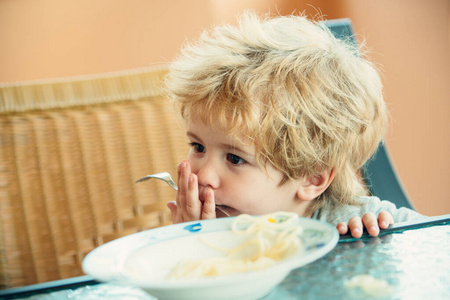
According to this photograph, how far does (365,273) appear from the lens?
0.54m

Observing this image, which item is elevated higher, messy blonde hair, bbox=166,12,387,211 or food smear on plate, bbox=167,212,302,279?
messy blonde hair, bbox=166,12,387,211

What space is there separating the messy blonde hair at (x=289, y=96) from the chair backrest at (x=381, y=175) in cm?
26

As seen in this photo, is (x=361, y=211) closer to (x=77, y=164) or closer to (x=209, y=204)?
(x=209, y=204)

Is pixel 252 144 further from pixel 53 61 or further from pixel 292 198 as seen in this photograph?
pixel 53 61

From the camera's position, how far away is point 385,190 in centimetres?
130

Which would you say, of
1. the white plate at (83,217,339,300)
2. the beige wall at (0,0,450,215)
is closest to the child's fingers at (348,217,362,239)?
the white plate at (83,217,339,300)

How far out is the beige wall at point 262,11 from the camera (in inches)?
91.3

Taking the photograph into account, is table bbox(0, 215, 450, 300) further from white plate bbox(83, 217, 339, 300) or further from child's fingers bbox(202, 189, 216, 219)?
child's fingers bbox(202, 189, 216, 219)

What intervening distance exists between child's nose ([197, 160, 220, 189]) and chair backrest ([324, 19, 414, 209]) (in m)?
0.57

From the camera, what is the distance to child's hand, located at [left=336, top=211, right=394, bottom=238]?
67 cm

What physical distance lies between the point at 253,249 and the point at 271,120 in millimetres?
397

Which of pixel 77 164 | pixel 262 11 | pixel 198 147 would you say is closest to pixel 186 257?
pixel 198 147

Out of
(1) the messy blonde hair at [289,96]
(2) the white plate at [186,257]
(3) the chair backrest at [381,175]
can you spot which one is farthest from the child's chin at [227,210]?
(3) the chair backrest at [381,175]

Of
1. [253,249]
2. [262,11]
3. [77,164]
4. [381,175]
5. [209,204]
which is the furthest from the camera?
[262,11]
